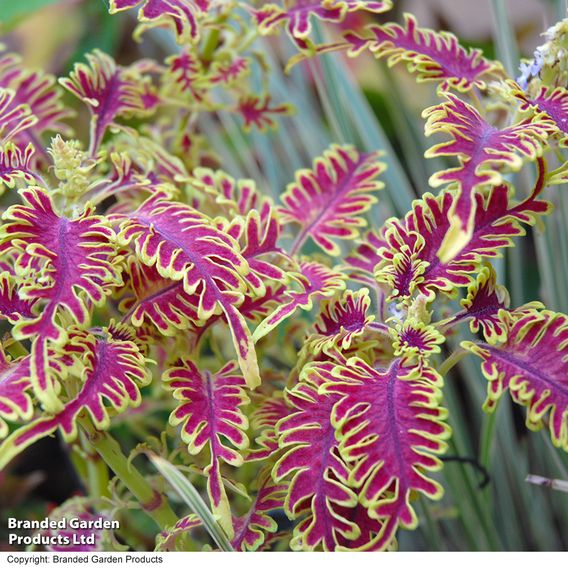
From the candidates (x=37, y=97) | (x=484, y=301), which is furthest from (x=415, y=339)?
(x=37, y=97)

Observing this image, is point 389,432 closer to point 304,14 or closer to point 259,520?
point 259,520

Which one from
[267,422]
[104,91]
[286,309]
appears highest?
[104,91]

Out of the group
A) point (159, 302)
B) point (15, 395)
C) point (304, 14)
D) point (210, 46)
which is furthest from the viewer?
point (210, 46)

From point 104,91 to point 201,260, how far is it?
0.30 metres

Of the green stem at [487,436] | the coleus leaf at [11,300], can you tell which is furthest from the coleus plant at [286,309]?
the green stem at [487,436]

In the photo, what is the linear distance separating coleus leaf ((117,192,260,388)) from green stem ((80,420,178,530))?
0.14 metres

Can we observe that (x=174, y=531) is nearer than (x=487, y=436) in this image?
Yes

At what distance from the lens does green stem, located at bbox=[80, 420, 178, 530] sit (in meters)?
0.59

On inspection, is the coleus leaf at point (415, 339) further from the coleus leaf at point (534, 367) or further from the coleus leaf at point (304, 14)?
the coleus leaf at point (304, 14)

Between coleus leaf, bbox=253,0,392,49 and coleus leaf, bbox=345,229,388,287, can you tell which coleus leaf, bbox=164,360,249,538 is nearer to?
coleus leaf, bbox=345,229,388,287

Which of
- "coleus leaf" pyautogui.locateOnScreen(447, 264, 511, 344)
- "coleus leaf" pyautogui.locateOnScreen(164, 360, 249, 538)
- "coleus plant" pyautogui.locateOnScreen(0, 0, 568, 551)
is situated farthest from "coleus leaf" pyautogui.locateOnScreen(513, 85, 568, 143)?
"coleus leaf" pyautogui.locateOnScreen(164, 360, 249, 538)

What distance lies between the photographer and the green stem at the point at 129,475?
1.94ft

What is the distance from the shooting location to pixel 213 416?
59cm

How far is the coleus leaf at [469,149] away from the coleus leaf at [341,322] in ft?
0.45
